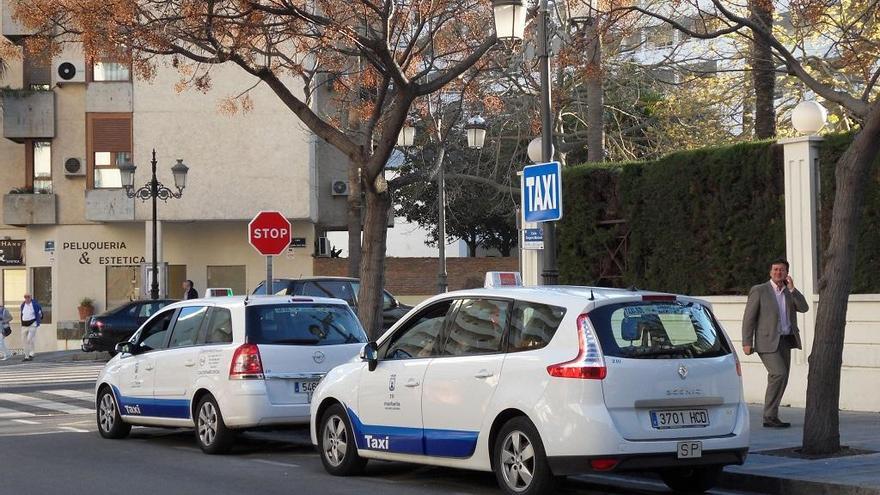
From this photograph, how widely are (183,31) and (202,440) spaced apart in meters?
6.28

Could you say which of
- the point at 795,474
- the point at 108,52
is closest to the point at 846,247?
the point at 795,474

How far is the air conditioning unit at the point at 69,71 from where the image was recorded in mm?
44062

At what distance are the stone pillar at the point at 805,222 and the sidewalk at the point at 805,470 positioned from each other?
319cm

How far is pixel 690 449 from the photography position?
34.0ft

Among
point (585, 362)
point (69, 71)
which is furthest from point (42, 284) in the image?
point (585, 362)

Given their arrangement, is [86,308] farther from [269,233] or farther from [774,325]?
[774,325]

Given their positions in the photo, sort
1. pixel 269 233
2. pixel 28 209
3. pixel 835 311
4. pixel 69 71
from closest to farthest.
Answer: pixel 835 311 → pixel 269 233 → pixel 69 71 → pixel 28 209

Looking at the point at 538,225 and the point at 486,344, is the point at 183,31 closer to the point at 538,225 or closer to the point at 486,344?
the point at 538,225

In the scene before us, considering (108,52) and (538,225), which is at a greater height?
(108,52)

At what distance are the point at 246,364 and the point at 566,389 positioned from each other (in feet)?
17.2

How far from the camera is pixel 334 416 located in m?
12.7

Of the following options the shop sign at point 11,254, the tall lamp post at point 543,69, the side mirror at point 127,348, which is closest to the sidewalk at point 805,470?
the tall lamp post at point 543,69

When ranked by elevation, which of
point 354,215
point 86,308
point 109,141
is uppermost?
point 109,141

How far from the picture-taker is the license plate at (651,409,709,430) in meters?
10.3
